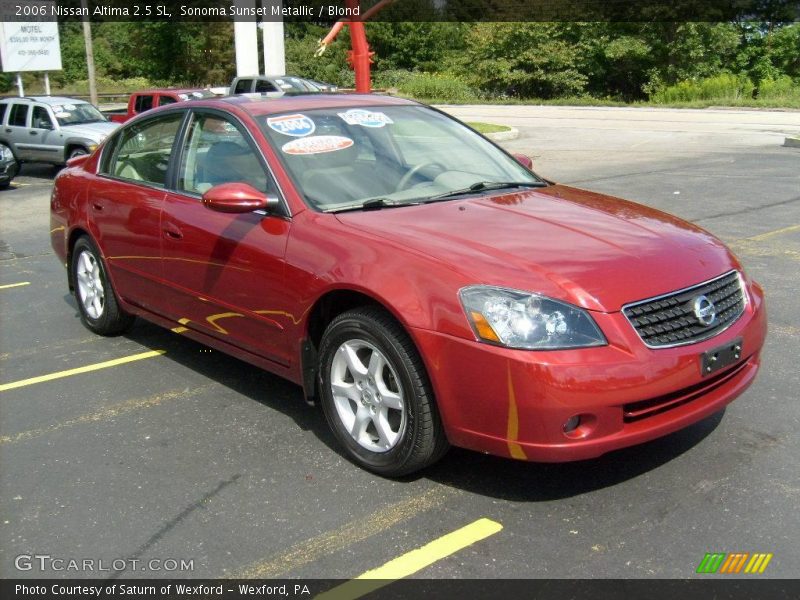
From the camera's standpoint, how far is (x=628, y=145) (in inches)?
819

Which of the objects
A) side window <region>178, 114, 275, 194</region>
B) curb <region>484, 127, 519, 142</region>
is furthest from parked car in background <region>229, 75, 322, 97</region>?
side window <region>178, 114, 275, 194</region>

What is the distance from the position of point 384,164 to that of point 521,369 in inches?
69.9

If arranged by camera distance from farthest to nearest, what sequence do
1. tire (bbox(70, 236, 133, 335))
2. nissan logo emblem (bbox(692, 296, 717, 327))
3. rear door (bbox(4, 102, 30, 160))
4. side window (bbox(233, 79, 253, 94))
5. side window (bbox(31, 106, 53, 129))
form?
side window (bbox(233, 79, 253, 94)) → rear door (bbox(4, 102, 30, 160)) → side window (bbox(31, 106, 53, 129)) → tire (bbox(70, 236, 133, 335)) → nissan logo emblem (bbox(692, 296, 717, 327))

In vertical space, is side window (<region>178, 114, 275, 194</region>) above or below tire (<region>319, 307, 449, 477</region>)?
above

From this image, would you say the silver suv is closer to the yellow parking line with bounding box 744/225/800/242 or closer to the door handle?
the yellow parking line with bounding box 744/225/800/242

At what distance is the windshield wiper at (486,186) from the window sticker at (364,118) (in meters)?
0.65

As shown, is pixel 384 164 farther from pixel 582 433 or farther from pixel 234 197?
pixel 582 433

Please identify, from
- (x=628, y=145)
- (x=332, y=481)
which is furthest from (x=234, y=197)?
(x=628, y=145)

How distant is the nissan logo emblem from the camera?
140 inches

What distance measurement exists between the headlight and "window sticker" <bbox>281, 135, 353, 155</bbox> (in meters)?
1.53

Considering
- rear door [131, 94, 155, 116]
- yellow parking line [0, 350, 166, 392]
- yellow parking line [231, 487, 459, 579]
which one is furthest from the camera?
rear door [131, 94, 155, 116]

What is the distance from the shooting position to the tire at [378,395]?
3.56 meters

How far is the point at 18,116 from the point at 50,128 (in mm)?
1301

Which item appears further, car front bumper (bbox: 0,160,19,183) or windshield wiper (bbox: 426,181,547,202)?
car front bumper (bbox: 0,160,19,183)
